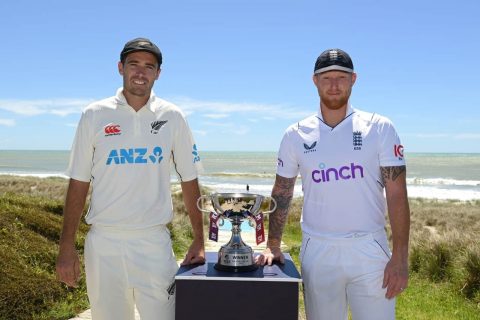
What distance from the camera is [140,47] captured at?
3119 millimetres

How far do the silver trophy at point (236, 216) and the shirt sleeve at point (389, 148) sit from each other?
76cm

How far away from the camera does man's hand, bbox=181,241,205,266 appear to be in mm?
3168

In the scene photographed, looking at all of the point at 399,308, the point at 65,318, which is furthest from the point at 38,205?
the point at 399,308

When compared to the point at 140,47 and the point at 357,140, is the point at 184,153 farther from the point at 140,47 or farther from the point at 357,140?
the point at 357,140

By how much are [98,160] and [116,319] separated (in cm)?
95

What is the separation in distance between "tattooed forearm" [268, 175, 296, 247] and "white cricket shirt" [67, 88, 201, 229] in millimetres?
661

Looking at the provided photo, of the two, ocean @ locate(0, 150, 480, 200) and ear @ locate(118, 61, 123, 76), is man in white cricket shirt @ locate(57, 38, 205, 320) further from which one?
ocean @ locate(0, 150, 480, 200)

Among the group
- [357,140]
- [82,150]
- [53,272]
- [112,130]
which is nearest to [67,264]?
[82,150]

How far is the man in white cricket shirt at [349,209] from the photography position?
3012mm

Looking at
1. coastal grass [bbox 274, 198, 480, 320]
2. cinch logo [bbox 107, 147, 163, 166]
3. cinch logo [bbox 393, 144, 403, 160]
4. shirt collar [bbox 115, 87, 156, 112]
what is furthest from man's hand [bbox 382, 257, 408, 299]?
coastal grass [bbox 274, 198, 480, 320]

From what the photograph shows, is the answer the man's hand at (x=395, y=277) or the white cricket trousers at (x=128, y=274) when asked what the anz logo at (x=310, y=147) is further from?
the white cricket trousers at (x=128, y=274)

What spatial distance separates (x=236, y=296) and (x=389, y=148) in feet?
4.03

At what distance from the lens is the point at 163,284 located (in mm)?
3109

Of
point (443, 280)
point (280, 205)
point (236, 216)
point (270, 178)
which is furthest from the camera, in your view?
point (270, 178)
